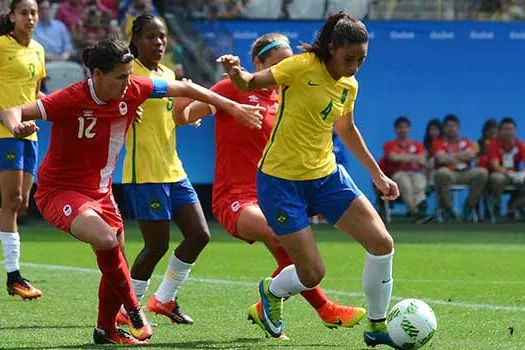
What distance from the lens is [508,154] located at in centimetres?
2345

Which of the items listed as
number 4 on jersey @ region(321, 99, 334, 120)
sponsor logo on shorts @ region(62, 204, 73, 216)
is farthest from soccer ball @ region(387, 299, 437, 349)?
sponsor logo on shorts @ region(62, 204, 73, 216)

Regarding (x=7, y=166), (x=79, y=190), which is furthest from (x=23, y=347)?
(x=7, y=166)

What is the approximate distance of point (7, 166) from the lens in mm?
12258

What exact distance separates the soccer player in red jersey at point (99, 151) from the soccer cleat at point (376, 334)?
4.77 ft

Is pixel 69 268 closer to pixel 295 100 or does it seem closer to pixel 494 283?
pixel 494 283

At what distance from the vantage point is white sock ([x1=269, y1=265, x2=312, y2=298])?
8.70 metres

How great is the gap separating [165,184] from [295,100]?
6.80 ft

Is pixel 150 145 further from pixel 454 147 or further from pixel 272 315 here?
pixel 454 147

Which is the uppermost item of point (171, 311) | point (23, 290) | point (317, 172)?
point (317, 172)

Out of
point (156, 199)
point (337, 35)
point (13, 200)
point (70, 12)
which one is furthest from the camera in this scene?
point (70, 12)

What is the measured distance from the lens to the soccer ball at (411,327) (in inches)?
317

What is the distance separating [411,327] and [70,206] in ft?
7.76

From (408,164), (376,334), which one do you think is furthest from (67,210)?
(408,164)

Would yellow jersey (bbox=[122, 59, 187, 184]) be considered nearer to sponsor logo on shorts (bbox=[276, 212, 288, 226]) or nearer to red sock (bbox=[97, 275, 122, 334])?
red sock (bbox=[97, 275, 122, 334])
